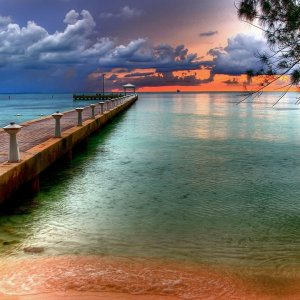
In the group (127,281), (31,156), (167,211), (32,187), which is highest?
(31,156)

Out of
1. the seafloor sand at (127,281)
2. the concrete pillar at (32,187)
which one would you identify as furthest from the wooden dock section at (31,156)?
the seafloor sand at (127,281)

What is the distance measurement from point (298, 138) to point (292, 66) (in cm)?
2007

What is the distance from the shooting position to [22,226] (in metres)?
8.02

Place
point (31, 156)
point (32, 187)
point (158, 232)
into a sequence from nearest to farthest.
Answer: point (158, 232) < point (31, 156) < point (32, 187)

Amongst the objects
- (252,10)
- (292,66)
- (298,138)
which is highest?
(252,10)

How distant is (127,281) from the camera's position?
5582 mm

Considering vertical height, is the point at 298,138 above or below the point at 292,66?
below

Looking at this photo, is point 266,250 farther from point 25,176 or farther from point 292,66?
point 25,176

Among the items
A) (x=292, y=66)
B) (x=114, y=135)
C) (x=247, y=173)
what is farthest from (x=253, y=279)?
(x=114, y=135)

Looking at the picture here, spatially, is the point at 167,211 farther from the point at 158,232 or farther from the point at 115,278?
the point at 115,278

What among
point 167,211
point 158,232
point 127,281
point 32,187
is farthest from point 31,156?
point 127,281

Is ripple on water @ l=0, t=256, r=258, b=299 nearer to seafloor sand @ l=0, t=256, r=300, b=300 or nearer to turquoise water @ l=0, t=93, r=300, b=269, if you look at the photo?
seafloor sand @ l=0, t=256, r=300, b=300

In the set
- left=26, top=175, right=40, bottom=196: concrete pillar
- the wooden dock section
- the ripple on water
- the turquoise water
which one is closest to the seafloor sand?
the ripple on water

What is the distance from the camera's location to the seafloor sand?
520cm
